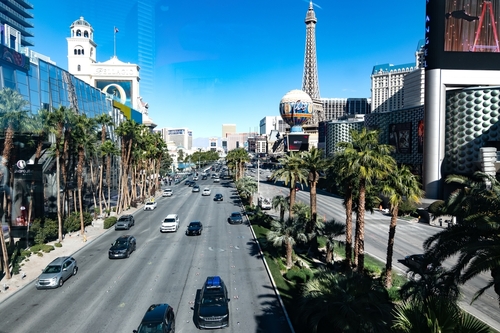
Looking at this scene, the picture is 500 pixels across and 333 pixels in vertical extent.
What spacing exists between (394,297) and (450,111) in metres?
40.9

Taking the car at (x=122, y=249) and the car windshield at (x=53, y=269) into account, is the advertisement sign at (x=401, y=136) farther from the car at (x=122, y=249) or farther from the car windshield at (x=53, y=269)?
the car windshield at (x=53, y=269)

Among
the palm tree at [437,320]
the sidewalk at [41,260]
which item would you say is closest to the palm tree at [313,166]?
the palm tree at [437,320]

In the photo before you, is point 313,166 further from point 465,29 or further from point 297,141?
point 297,141

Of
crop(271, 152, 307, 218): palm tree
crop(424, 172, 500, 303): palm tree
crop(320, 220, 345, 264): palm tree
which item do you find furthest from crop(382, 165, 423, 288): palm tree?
crop(271, 152, 307, 218): palm tree

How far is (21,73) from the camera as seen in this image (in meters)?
35.8

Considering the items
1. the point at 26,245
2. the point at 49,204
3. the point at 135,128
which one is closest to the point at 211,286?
the point at 26,245

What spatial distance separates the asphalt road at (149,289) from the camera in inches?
634

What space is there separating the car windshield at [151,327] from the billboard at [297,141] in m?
94.9

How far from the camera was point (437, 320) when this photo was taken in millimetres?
8172

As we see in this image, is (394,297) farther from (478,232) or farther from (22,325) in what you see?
(22,325)

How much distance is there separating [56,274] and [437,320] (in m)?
20.3

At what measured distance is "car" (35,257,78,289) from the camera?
66.1ft

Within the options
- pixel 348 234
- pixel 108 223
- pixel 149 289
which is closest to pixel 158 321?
pixel 149 289

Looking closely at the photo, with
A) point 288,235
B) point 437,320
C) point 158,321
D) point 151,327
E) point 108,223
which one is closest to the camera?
point 437,320
